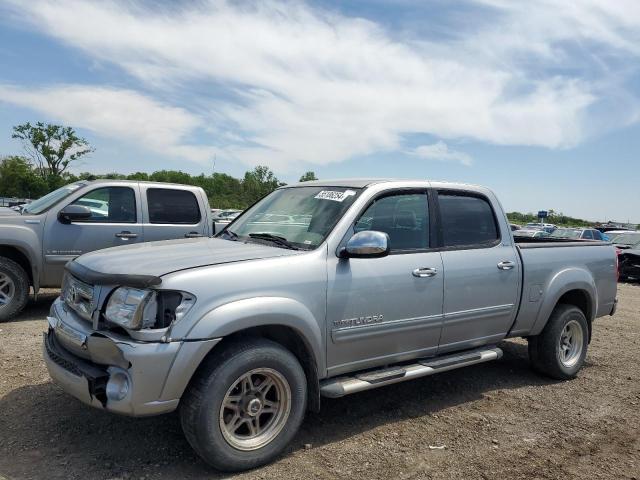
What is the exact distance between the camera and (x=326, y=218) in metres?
4.09

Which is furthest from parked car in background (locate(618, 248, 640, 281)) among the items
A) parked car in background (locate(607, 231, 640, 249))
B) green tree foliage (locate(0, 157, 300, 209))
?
green tree foliage (locate(0, 157, 300, 209))

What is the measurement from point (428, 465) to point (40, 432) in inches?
105

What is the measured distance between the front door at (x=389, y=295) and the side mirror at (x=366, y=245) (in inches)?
5.1

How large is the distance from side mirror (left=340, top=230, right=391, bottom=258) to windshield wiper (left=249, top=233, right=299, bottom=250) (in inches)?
15.7

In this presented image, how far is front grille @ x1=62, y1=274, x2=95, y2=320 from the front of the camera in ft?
11.2

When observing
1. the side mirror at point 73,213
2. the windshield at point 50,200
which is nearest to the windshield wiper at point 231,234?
the side mirror at point 73,213

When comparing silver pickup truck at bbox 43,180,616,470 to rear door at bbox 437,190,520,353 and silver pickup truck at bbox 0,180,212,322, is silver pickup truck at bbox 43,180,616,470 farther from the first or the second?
silver pickup truck at bbox 0,180,212,322

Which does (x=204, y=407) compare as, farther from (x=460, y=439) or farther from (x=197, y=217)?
(x=197, y=217)

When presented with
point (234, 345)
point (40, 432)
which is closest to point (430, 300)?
point (234, 345)

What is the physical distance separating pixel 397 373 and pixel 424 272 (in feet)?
2.63

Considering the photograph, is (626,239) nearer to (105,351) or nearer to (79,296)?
(79,296)

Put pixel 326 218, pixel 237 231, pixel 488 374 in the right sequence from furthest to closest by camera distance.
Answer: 1. pixel 488 374
2. pixel 237 231
3. pixel 326 218

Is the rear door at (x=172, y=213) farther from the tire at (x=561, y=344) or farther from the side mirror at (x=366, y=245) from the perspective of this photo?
the tire at (x=561, y=344)

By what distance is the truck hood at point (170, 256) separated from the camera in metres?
3.31
